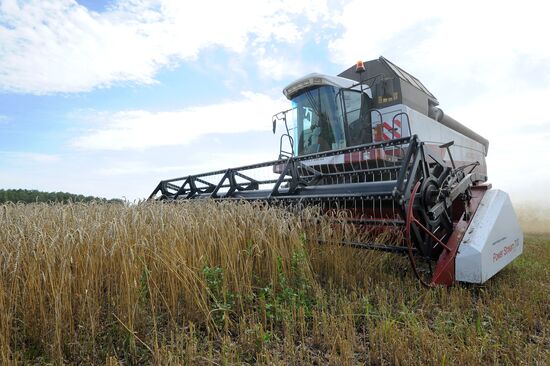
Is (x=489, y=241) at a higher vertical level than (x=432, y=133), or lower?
lower

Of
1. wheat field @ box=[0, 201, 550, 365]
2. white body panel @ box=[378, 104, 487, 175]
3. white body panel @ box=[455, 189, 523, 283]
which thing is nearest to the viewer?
wheat field @ box=[0, 201, 550, 365]

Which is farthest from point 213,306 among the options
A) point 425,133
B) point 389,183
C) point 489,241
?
point 425,133

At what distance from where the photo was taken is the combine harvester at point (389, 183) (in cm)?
302

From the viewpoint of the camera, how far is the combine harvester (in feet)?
9.90

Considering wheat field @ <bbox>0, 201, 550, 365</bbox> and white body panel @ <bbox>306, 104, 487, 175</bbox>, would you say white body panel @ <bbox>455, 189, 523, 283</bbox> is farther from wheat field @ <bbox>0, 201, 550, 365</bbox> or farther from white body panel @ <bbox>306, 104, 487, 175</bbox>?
white body panel @ <bbox>306, 104, 487, 175</bbox>

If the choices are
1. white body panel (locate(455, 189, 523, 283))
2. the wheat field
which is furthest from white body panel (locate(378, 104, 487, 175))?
the wheat field

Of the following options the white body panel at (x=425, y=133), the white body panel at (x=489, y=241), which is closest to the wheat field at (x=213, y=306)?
the white body panel at (x=489, y=241)

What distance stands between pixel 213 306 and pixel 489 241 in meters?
2.49

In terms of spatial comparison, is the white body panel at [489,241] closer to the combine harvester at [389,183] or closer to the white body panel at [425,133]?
the combine harvester at [389,183]

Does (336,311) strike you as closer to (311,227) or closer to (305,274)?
(305,274)

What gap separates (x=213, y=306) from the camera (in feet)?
7.62

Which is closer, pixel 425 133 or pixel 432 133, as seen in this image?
pixel 425 133

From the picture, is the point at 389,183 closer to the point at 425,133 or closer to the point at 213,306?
the point at 213,306

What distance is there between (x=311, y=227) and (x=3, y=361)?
2.54 m
